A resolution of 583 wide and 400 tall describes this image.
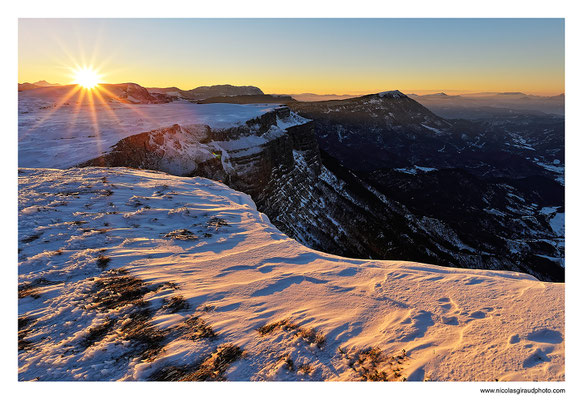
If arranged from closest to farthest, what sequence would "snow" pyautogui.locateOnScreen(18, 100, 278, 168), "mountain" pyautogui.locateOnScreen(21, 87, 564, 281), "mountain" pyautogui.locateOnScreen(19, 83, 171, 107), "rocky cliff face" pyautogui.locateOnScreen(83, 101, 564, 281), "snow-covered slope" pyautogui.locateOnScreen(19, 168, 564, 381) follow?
"snow-covered slope" pyautogui.locateOnScreen(19, 168, 564, 381) < "snow" pyautogui.locateOnScreen(18, 100, 278, 168) < "rocky cliff face" pyautogui.locateOnScreen(83, 101, 564, 281) < "mountain" pyautogui.locateOnScreen(21, 87, 564, 281) < "mountain" pyautogui.locateOnScreen(19, 83, 171, 107)

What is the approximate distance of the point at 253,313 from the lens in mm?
4227

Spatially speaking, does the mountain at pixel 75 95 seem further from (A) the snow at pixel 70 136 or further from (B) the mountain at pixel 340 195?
(A) the snow at pixel 70 136

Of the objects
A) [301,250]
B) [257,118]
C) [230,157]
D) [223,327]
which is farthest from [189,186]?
[257,118]

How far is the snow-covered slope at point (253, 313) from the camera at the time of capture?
3.24 meters

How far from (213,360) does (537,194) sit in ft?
470

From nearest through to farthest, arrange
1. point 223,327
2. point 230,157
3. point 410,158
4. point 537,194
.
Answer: point 223,327 < point 230,157 < point 537,194 < point 410,158

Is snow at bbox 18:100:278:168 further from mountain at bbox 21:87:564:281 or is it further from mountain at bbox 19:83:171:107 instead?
mountain at bbox 19:83:171:107

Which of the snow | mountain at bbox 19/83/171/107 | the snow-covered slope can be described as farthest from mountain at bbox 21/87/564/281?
mountain at bbox 19/83/171/107

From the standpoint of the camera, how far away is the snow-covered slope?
3.24m

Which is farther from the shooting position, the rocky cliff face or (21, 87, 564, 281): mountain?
(21, 87, 564, 281): mountain

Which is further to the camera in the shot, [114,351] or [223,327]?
[223,327]

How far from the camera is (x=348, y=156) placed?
449 ft

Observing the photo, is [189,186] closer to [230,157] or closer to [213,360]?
[213,360]

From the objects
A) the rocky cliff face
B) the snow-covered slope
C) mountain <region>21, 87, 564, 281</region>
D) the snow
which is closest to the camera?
the snow-covered slope
